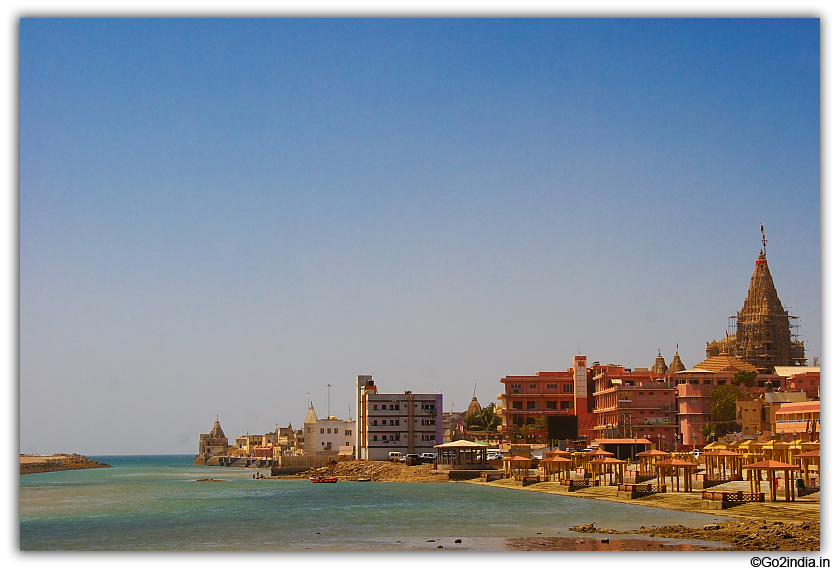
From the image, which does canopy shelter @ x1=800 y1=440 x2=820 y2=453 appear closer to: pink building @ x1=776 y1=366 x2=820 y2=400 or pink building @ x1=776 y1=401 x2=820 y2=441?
pink building @ x1=776 y1=401 x2=820 y2=441

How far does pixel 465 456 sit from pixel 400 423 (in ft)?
47.1

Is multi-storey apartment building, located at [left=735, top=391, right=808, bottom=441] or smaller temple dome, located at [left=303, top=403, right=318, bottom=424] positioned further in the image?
smaller temple dome, located at [left=303, top=403, right=318, bottom=424]

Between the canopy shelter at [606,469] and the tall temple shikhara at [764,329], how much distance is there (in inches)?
2106

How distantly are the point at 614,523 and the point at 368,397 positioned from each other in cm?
5819

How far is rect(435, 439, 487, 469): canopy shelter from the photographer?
80.6 metres

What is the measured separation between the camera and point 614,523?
A: 36.8 metres

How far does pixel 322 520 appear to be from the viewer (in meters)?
43.3

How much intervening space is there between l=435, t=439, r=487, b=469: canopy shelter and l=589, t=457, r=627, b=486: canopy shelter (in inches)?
713

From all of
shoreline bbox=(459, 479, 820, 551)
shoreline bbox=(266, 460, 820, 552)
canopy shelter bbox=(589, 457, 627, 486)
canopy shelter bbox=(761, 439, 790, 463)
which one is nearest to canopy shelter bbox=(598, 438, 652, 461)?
canopy shelter bbox=(589, 457, 627, 486)

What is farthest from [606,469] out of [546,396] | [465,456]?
[546,396]

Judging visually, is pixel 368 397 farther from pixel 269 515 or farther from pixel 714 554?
pixel 714 554

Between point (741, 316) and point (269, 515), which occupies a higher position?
point (741, 316)

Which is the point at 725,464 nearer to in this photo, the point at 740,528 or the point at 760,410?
the point at 740,528
